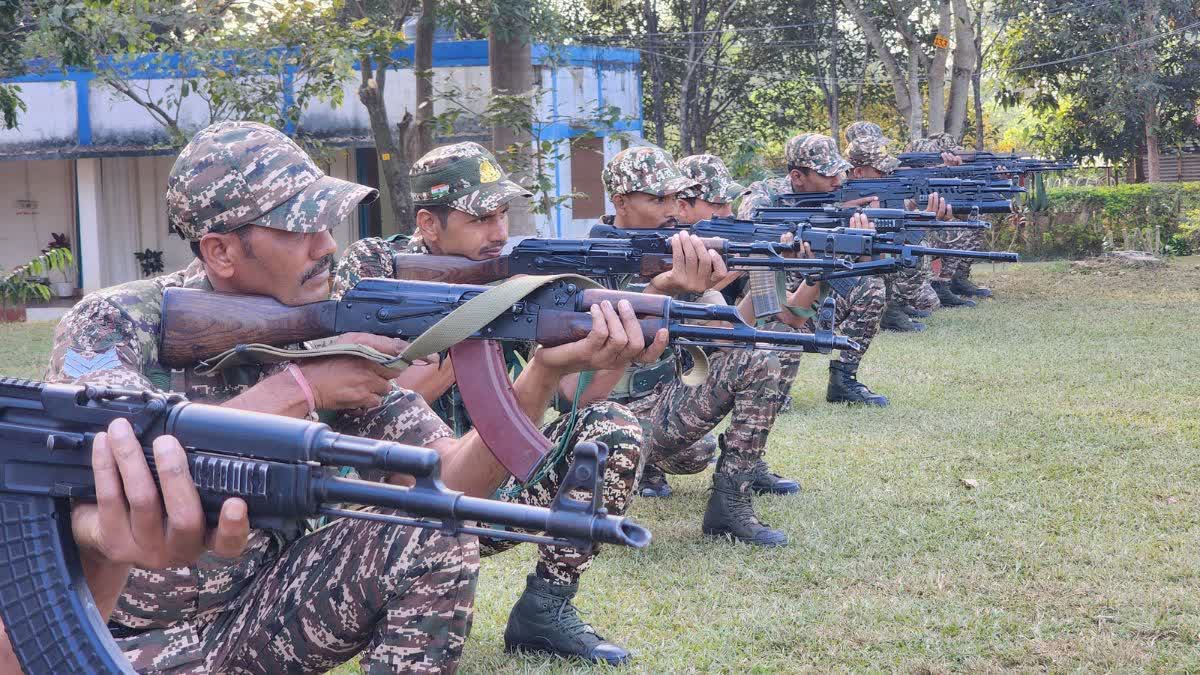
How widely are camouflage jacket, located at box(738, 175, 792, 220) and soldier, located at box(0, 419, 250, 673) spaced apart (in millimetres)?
6060

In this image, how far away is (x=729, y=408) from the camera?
5801mm

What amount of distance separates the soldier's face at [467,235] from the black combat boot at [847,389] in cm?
439

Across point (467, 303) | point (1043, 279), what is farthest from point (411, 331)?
point (1043, 279)

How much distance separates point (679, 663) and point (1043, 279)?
590 inches

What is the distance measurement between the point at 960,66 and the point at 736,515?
15916 millimetres

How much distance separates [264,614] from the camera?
115 inches

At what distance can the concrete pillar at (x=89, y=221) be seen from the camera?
19.9 m

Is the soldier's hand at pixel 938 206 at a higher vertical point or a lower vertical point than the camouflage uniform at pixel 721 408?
higher

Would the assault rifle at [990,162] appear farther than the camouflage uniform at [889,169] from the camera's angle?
Yes

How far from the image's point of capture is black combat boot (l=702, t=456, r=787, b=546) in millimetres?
5594

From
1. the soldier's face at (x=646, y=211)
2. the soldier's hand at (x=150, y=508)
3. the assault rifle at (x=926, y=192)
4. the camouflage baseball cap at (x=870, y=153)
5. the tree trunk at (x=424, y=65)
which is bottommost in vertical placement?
the soldier's hand at (x=150, y=508)

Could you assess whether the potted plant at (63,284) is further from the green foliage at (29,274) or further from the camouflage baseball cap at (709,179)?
the camouflage baseball cap at (709,179)

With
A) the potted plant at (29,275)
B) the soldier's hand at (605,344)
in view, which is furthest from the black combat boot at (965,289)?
the soldier's hand at (605,344)

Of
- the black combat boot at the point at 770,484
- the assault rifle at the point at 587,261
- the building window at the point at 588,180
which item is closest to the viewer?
the assault rifle at the point at 587,261
